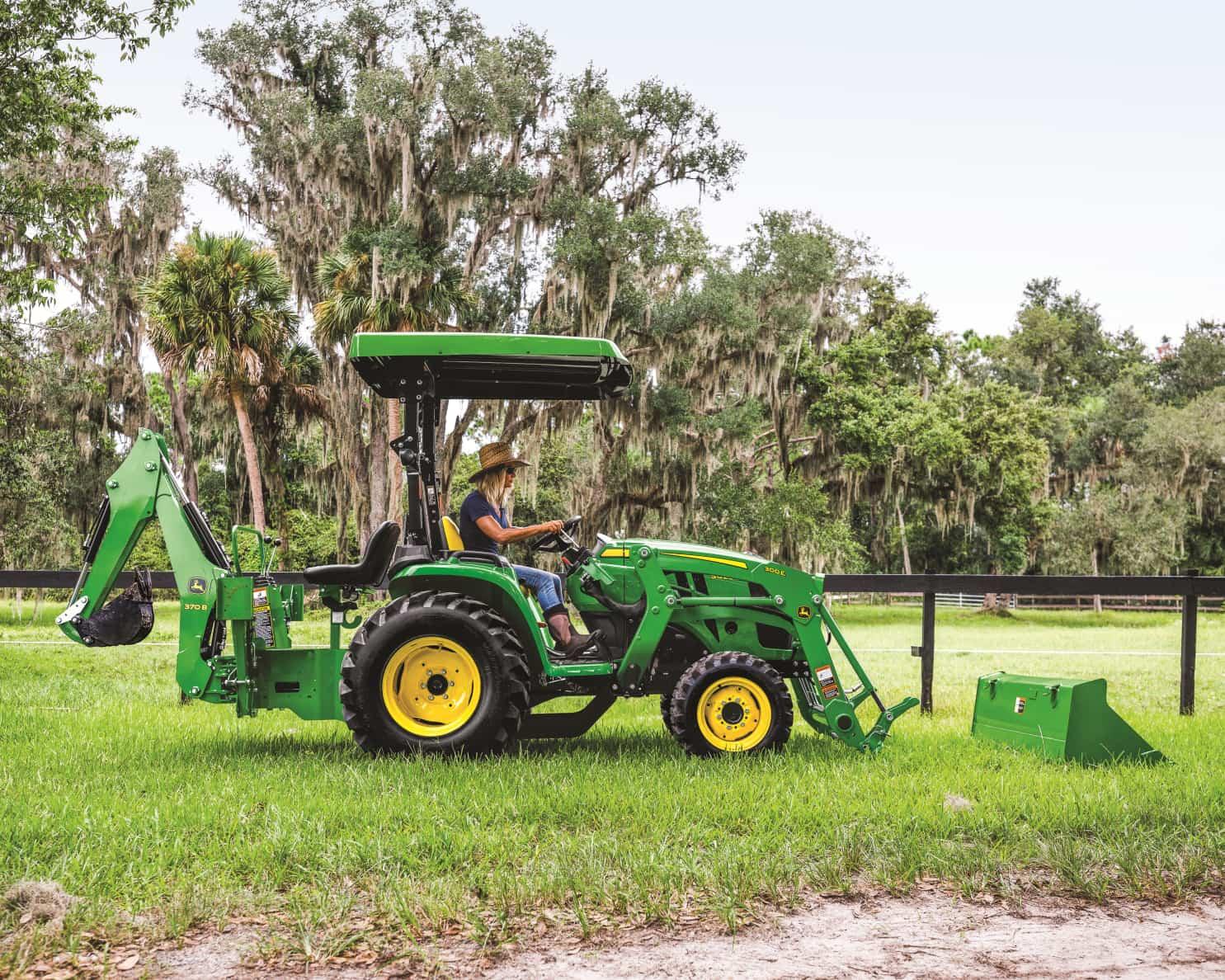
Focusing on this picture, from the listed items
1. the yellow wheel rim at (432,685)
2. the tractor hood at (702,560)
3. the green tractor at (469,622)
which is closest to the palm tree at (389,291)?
the green tractor at (469,622)

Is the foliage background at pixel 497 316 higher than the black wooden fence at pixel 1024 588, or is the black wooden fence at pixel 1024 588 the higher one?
the foliage background at pixel 497 316

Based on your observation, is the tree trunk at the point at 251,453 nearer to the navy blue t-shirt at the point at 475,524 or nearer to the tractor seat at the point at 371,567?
the tractor seat at the point at 371,567

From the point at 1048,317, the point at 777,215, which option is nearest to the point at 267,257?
the point at 777,215

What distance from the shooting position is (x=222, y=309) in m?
22.4

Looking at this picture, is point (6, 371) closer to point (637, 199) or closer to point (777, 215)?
point (637, 199)

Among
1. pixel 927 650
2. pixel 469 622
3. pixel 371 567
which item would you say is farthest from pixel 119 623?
pixel 927 650

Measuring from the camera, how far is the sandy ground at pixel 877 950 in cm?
348

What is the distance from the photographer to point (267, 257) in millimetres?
22922

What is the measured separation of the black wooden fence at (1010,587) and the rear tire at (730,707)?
2985 mm

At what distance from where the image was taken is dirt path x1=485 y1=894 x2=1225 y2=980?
3486mm

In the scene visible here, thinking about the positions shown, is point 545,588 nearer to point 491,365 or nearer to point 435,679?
point 435,679

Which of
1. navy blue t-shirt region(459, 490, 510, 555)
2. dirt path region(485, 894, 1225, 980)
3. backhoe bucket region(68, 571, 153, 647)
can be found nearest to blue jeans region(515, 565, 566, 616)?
navy blue t-shirt region(459, 490, 510, 555)

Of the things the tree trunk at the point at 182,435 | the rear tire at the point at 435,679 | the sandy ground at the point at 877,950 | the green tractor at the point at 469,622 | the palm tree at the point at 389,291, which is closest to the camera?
the sandy ground at the point at 877,950

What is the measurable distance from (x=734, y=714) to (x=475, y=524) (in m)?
1.90
